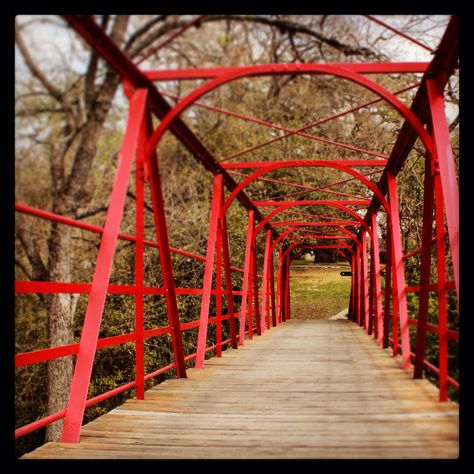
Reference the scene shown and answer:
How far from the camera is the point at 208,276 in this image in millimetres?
5352

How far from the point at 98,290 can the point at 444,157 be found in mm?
2045

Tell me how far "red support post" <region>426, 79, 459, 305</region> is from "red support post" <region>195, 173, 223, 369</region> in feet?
8.92

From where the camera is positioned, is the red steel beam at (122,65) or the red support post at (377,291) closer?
the red steel beam at (122,65)

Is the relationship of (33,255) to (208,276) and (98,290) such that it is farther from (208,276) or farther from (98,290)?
(98,290)

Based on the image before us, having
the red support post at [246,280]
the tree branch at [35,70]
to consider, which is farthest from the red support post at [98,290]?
the red support post at [246,280]

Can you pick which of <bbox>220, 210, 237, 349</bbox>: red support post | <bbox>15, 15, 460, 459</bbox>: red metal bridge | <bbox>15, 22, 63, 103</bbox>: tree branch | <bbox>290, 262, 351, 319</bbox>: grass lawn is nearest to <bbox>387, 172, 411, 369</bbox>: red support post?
<bbox>15, 15, 460, 459</bbox>: red metal bridge

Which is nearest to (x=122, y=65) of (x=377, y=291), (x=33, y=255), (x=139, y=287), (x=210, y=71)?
(x=210, y=71)

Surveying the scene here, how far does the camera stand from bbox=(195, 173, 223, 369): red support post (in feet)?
16.9

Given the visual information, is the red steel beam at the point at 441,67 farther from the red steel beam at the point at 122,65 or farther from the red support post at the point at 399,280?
the red steel beam at the point at 122,65

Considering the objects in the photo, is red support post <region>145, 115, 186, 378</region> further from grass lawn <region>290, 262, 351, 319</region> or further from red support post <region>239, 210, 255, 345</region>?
grass lawn <region>290, 262, 351, 319</region>

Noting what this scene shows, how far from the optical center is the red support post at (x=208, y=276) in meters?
5.16

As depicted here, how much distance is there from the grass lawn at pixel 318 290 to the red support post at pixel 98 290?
2148 cm
